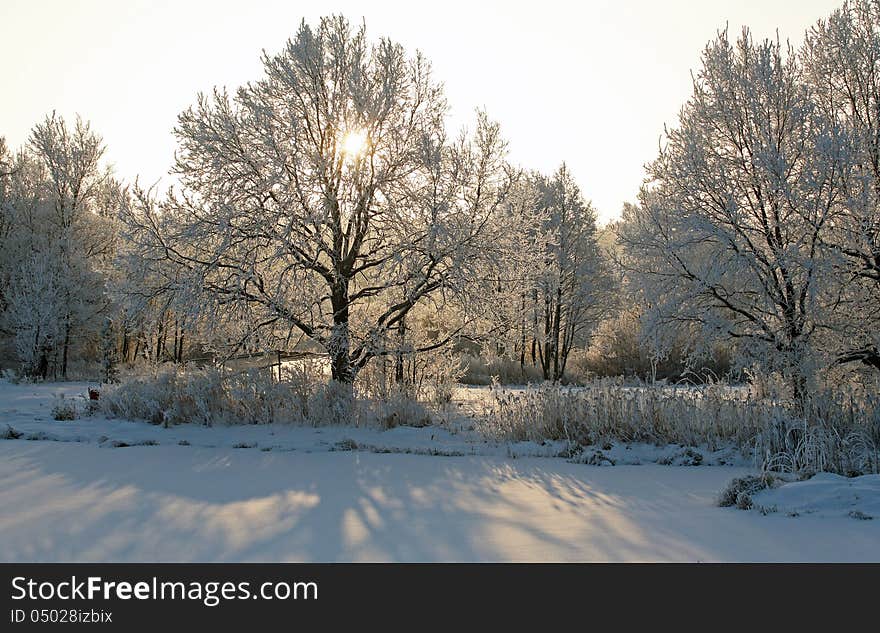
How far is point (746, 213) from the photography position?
458 inches

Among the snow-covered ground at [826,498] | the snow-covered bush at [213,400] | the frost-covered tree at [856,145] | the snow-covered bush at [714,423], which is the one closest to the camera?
the snow-covered ground at [826,498]

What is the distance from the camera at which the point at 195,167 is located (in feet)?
41.3

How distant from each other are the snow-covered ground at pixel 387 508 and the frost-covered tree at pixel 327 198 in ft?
12.9

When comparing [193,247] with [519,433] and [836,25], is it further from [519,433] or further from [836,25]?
[836,25]

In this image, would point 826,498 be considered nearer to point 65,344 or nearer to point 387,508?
point 387,508

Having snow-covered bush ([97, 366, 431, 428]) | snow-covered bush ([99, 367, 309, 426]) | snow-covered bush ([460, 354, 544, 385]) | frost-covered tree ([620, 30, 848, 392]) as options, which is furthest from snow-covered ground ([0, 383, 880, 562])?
snow-covered bush ([460, 354, 544, 385])

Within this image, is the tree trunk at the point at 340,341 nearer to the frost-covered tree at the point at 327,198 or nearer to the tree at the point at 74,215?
the frost-covered tree at the point at 327,198

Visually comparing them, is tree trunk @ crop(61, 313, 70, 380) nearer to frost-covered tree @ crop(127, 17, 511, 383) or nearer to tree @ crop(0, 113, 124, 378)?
tree @ crop(0, 113, 124, 378)

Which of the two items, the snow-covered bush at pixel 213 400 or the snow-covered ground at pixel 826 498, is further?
the snow-covered bush at pixel 213 400

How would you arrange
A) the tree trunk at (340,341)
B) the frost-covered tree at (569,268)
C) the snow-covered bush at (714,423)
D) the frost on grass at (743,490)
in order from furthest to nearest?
the frost-covered tree at (569,268) < the tree trunk at (340,341) < the snow-covered bush at (714,423) < the frost on grass at (743,490)

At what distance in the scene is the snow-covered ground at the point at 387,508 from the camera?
4.39 metres

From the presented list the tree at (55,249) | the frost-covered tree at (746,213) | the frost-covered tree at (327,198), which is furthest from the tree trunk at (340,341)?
the tree at (55,249)

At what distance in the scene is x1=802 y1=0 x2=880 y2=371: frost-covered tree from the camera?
10484 mm

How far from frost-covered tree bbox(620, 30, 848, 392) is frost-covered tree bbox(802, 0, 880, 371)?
Result: 319 millimetres
